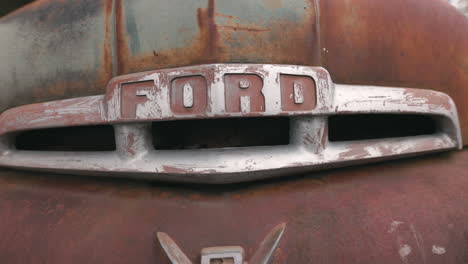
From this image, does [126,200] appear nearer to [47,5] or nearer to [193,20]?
[193,20]

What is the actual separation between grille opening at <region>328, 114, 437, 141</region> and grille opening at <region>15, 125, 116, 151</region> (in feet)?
1.76

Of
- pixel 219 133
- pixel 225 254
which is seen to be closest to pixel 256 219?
pixel 225 254

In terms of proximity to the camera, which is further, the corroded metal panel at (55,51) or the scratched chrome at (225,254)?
the corroded metal panel at (55,51)

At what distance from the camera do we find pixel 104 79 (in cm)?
55

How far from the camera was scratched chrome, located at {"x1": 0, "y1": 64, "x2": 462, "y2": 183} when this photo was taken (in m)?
0.46

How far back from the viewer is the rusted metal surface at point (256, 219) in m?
0.45

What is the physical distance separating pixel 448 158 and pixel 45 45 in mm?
1000

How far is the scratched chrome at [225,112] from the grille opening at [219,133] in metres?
0.07

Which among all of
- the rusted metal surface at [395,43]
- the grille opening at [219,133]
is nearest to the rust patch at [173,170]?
the grille opening at [219,133]

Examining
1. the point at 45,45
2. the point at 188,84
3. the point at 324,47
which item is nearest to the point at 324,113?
the point at 324,47

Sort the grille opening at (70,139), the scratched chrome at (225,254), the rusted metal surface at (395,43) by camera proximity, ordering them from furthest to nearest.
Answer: the grille opening at (70,139) < the rusted metal surface at (395,43) < the scratched chrome at (225,254)

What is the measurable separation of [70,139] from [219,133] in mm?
398

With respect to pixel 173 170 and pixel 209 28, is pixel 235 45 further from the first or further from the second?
pixel 173 170

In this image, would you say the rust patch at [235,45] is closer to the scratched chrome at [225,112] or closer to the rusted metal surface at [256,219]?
→ the scratched chrome at [225,112]
